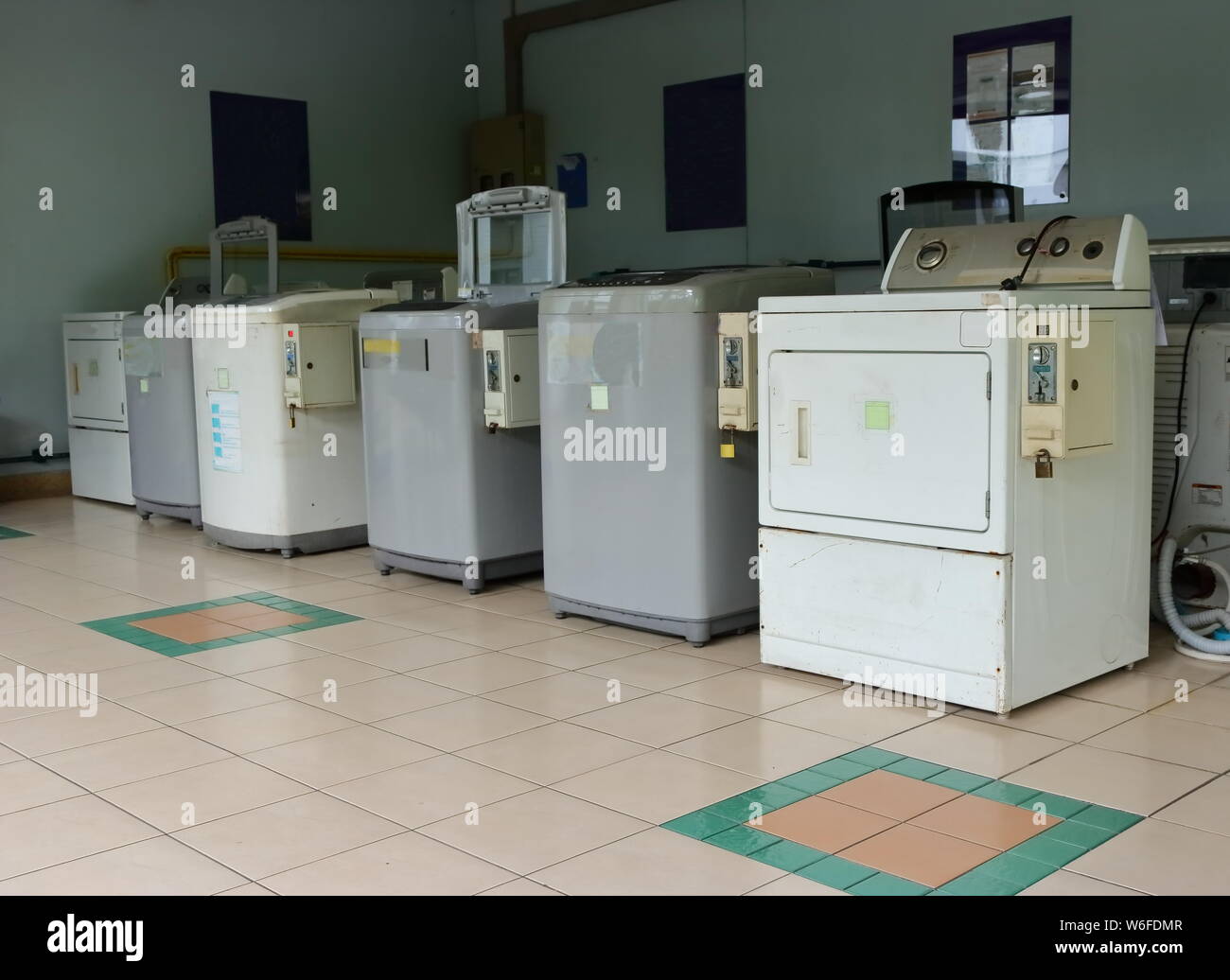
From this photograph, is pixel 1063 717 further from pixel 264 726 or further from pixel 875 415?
pixel 264 726

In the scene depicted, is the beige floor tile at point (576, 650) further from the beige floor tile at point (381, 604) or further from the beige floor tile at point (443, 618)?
the beige floor tile at point (381, 604)

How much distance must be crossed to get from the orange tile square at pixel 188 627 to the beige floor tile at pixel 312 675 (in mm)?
502

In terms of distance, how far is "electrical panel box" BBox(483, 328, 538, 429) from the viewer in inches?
183

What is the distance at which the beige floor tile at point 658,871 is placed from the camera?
2.35 meters

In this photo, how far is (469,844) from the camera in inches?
101

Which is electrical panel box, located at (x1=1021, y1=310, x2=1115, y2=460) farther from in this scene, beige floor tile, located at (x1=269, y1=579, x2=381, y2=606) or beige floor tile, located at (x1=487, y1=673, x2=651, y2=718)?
beige floor tile, located at (x1=269, y1=579, x2=381, y2=606)

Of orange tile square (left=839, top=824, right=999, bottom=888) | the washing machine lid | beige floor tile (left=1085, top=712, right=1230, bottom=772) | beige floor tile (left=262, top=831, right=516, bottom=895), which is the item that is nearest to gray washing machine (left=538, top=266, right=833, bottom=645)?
the washing machine lid

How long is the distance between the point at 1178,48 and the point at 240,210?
5.46 meters

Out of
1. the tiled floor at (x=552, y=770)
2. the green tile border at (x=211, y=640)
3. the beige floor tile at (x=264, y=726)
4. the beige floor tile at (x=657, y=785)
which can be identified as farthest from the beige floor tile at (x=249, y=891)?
the green tile border at (x=211, y=640)

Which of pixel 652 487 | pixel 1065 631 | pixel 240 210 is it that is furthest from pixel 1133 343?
pixel 240 210

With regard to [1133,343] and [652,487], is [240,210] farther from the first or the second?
[1133,343]

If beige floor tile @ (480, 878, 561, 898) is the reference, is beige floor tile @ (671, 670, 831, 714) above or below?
above

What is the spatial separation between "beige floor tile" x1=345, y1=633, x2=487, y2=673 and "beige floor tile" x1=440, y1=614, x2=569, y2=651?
0.17ft
